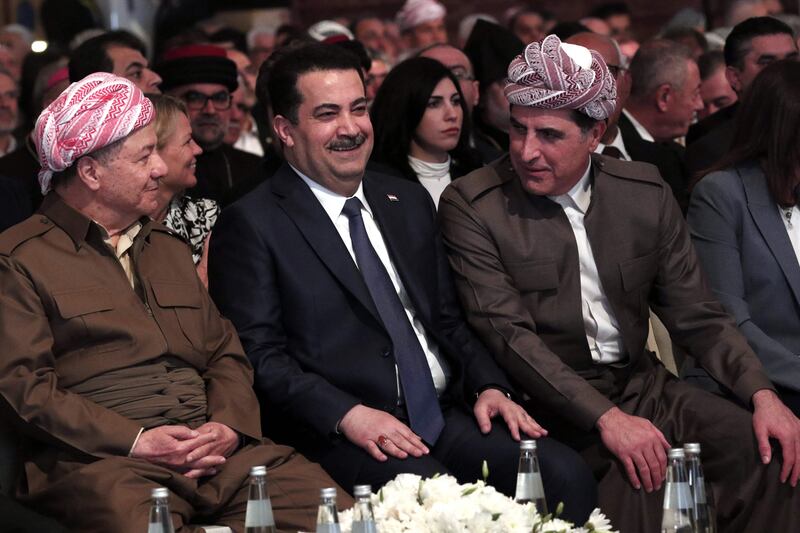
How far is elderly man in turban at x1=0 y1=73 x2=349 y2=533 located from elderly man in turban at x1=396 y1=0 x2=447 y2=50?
710 centimetres

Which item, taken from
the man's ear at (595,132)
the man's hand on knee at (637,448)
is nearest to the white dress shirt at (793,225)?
the man's ear at (595,132)

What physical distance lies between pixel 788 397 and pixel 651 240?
2.39 ft

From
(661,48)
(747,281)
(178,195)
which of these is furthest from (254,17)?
(747,281)

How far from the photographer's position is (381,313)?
4.85 meters

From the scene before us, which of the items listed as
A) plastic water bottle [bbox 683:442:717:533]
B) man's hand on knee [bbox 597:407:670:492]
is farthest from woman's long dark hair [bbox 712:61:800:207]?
plastic water bottle [bbox 683:442:717:533]

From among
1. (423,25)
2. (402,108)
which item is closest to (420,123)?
(402,108)

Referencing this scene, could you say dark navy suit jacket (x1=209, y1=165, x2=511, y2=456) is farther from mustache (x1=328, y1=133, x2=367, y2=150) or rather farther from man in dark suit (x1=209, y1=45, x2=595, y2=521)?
mustache (x1=328, y1=133, x2=367, y2=150)

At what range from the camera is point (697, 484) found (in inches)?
148

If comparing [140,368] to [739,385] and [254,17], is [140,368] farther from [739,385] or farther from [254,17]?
[254,17]

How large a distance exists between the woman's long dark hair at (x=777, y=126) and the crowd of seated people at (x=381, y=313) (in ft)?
0.04

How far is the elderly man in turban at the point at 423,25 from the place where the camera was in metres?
11.6

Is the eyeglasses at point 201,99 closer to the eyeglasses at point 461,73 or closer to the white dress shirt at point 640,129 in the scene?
the eyeglasses at point 461,73

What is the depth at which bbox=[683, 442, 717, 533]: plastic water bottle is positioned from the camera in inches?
147

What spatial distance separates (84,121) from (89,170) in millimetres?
161
